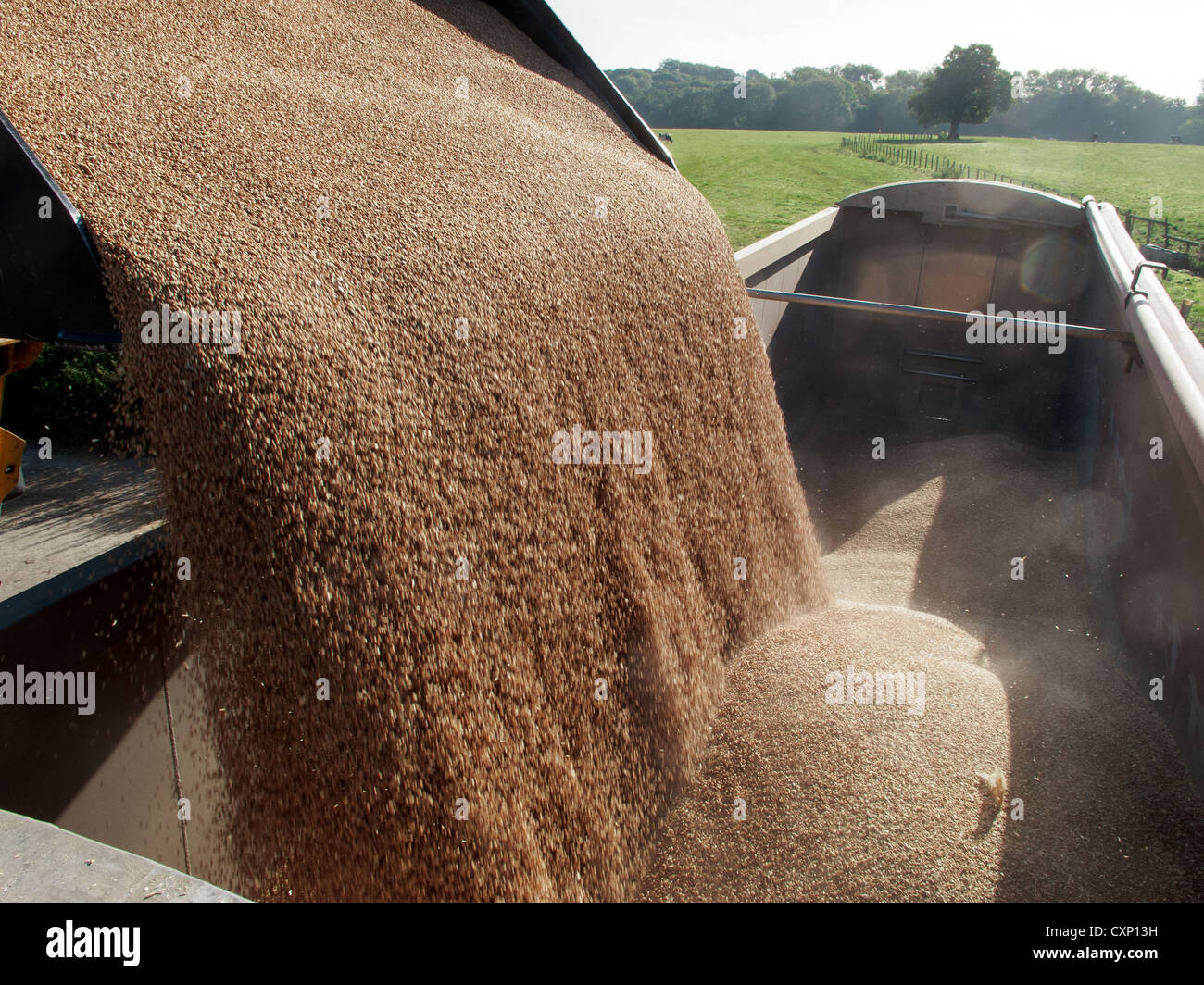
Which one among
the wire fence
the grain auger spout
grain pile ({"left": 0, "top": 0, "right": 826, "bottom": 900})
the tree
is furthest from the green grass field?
the grain auger spout

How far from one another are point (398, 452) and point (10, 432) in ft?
3.68

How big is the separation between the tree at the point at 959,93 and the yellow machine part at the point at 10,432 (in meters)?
36.0

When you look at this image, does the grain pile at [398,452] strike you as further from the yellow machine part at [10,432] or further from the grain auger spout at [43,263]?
the yellow machine part at [10,432]

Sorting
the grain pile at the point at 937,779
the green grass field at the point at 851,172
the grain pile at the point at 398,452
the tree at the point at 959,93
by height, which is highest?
the tree at the point at 959,93

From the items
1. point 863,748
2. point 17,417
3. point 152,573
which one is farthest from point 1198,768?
point 17,417

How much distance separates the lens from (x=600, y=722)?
2084 millimetres

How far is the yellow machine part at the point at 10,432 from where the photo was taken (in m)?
1.90

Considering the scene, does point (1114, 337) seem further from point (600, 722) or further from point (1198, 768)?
point (600, 722)

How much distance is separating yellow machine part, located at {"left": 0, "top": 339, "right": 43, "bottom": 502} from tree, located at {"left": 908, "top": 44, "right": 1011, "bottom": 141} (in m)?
36.0

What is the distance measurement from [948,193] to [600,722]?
5.31 m

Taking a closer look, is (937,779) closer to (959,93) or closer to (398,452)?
(398,452)

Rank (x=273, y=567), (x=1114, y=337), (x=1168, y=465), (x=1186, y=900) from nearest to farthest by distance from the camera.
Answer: (x=273, y=567)
(x=1186, y=900)
(x=1168, y=465)
(x=1114, y=337)

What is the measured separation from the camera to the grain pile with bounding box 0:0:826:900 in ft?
5.14

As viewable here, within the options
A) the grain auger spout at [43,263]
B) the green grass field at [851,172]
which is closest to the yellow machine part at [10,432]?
the grain auger spout at [43,263]
